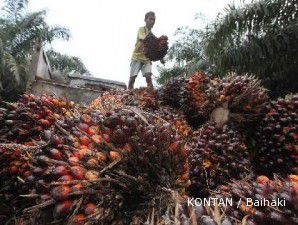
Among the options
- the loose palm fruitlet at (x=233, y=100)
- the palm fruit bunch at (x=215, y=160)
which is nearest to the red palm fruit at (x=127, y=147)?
the palm fruit bunch at (x=215, y=160)

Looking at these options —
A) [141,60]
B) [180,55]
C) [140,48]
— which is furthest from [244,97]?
[180,55]

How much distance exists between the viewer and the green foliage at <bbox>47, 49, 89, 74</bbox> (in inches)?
658

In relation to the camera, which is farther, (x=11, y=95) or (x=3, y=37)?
(x=3, y=37)

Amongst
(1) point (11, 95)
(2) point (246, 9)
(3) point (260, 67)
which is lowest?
(1) point (11, 95)

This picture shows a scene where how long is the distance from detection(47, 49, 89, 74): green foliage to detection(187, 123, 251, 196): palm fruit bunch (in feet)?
49.8

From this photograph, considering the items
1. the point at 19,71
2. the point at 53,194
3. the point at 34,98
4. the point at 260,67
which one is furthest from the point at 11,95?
the point at 53,194

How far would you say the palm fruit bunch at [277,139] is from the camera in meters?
2.05

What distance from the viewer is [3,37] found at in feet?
44.0

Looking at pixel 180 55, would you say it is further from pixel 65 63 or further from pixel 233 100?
pixel 233 100

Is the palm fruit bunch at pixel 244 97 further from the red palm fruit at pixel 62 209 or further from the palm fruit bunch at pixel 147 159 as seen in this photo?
the red palm fruit at pixel 62 209

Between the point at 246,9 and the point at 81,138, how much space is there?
4977mm

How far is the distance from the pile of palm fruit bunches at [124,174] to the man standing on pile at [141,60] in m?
3.18

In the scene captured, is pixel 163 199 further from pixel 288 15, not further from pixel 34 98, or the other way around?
pixel 288 15

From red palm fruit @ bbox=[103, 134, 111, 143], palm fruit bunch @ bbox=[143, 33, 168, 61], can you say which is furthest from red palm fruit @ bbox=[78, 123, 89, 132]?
palm fruit bunch @ bbox=[143, 33, 168, 61]
